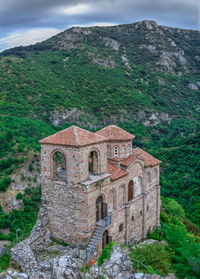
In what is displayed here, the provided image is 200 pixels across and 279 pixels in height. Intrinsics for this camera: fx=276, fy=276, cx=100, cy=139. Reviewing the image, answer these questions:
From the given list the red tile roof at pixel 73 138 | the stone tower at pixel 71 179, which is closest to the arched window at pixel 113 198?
the stone tower at pixel 71 179

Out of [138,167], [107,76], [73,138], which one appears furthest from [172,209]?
[107,76]

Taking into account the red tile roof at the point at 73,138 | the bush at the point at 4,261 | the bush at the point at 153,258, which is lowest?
the bush at the point at 4,261

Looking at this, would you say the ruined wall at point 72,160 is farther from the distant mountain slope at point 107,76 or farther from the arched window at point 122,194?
the distant mountain slope at point 107,76

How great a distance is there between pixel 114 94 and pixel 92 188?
186ft

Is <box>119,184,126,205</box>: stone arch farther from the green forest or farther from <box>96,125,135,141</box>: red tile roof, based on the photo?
the green forest

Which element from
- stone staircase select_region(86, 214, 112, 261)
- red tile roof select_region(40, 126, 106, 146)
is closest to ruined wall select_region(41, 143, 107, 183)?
red tile roof select_region(40, 126, 106, 146)

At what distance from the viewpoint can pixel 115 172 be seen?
20.3m

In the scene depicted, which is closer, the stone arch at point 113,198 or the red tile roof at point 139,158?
the stone arch at point 113,198

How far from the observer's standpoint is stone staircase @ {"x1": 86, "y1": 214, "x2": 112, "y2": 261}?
17.2 meters

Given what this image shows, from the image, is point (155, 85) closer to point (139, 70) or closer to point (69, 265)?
point (139, 70)

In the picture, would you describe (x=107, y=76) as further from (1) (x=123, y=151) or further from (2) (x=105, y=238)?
(2) (x=105, y=238)

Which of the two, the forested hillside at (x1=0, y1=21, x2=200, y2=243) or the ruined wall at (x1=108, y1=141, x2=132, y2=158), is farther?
the forested hillside at (x1=0, y1=21, x2=200, y2=243)

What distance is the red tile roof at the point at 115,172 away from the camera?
1978cm

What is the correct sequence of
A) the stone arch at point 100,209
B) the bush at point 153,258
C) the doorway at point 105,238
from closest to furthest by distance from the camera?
the bush at point 153,258
the stone arch at point 100,209
the doorway at point 105,238
